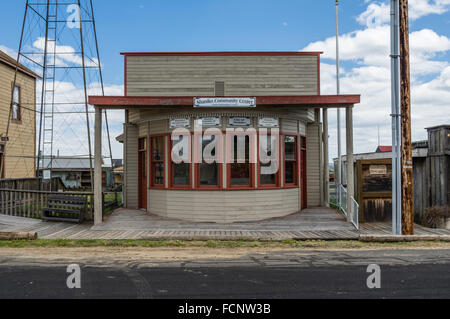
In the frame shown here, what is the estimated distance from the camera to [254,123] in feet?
39.7

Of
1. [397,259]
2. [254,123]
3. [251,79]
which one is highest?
[251,79]

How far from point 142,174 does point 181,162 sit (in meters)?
2.97

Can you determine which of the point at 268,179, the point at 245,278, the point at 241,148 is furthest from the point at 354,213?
the point at 245,278

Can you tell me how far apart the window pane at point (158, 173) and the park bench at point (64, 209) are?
8.21 ft

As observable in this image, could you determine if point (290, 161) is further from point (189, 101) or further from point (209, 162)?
point (189, 101)

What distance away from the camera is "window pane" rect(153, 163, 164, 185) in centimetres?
1267

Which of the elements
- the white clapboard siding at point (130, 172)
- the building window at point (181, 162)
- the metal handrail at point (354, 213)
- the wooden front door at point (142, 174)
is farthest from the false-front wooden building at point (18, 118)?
the metal handrail at point (354, 213)

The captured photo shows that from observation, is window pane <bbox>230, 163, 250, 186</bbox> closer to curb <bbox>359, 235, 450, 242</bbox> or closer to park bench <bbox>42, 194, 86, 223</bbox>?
curb <bbox>359, 235, 450, 242</bbox>

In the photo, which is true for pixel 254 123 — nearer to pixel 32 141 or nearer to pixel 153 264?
pixel 153 264

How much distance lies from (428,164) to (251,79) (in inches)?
274

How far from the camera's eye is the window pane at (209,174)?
12.0m

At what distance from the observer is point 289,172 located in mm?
12875

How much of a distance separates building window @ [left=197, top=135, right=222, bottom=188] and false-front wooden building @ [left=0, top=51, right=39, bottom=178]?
13385 mm
